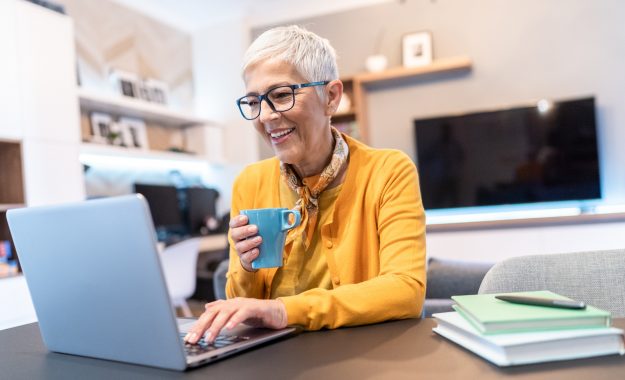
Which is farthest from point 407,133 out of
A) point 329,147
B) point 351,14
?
point 329,147

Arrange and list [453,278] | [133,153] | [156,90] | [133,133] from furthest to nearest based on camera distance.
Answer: [156,90] < [133,133] < [133,153] < [453,278]

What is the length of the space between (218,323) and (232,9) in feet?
15.8

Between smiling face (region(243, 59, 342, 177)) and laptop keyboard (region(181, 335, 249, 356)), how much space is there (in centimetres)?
53

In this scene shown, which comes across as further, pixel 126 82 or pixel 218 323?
pixel 126 82

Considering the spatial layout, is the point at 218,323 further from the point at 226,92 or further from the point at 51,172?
the point at 226,92

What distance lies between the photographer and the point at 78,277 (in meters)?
0.75

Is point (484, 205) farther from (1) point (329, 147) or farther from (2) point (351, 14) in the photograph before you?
(1) point (329, 147)

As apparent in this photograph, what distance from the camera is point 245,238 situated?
0.93 m

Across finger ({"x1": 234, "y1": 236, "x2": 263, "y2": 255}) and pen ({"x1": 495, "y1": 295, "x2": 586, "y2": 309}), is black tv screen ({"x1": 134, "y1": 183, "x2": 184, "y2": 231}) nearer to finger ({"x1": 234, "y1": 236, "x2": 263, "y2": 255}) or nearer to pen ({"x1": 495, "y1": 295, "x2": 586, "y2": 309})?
finger ({"x1": 234, "y1": 236, "x2": 263, "y2": 255})

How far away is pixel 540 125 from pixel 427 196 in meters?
1.07

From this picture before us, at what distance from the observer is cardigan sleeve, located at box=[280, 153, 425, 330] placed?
2.91 feet

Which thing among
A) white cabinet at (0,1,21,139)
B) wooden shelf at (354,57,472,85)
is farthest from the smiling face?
wooden shelf at (354,57,472,85)

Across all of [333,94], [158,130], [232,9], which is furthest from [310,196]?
[232,9]

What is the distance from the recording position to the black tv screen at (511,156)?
4.18 m
